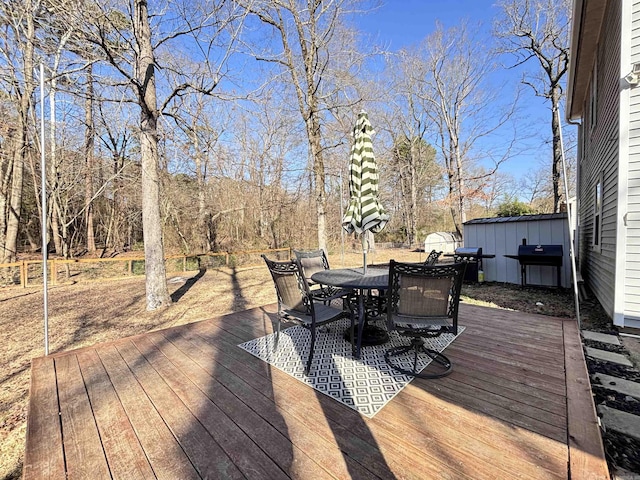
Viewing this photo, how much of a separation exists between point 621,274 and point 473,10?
1310 centimetres

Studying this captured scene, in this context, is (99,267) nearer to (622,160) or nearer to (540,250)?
(540,250)

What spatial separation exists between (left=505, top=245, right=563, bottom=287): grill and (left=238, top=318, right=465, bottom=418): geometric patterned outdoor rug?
141 inches

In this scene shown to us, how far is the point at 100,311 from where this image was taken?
16.5ft

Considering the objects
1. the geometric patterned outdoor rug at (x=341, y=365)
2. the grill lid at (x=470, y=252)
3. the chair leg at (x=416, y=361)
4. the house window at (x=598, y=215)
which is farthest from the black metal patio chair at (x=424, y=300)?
the grill lid at (x=470, y=252)

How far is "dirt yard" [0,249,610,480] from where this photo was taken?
95.5 inches

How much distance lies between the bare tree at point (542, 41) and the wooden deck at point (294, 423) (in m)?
11.4

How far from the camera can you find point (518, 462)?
4.76ft

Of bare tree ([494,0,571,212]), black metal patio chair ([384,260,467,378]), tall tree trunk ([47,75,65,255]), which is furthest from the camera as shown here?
bare tree ([494,0,571,212])

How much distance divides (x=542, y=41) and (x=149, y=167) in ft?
45.9

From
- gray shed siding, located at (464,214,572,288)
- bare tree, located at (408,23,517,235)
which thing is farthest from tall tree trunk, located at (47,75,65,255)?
bare tree, located at (408,23,517,235)

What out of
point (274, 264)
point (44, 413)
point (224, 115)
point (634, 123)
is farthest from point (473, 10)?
point (44, 413)

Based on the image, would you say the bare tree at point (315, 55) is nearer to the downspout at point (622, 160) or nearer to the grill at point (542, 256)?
the grill at point (542, 256)

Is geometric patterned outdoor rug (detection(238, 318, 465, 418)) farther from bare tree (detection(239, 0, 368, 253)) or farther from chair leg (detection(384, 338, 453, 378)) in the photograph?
bare tree (detection(239, 0, 368, 253))

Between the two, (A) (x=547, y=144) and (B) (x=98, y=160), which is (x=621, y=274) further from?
(B) (x=98, y=160)
